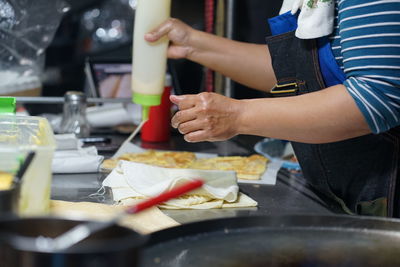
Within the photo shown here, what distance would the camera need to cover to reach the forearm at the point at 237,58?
2250 millimetres

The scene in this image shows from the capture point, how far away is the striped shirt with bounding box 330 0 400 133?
1384 mm

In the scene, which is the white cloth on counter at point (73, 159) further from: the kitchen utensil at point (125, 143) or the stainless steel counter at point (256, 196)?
the kitchen utensil at point (125, 143)

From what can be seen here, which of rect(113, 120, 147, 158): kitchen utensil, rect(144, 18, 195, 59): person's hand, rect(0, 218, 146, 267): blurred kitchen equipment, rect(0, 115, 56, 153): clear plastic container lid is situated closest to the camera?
rect(0, 218, 146, 267): blurred kitchen equipment

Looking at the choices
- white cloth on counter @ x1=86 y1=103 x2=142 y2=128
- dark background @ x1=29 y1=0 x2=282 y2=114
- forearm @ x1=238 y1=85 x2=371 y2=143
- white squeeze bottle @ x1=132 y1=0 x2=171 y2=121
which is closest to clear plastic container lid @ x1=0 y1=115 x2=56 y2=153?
forearm @ x1=238 y1=85 x2=371 y2=143

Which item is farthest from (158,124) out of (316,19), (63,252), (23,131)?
(63,252)

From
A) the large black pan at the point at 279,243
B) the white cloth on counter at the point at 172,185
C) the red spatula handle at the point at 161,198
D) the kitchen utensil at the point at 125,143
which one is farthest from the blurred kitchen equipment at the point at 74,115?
the red spatula handle at the point at 161,198

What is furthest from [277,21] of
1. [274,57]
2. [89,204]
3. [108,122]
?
[108,122]

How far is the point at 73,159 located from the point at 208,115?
58 centimetres

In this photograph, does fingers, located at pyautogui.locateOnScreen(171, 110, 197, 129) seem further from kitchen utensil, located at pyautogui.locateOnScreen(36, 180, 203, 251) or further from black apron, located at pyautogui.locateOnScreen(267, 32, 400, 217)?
kitchen utensil, located at pyautogui.locateOnScreen(36, 180, 203, 251)

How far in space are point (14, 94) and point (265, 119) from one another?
1.50m

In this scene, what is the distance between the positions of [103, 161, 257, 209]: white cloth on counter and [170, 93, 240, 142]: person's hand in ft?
0.43

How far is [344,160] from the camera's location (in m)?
1.79

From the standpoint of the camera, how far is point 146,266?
0.94 metres

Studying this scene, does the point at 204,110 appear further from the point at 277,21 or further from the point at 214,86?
the point at 214,86
